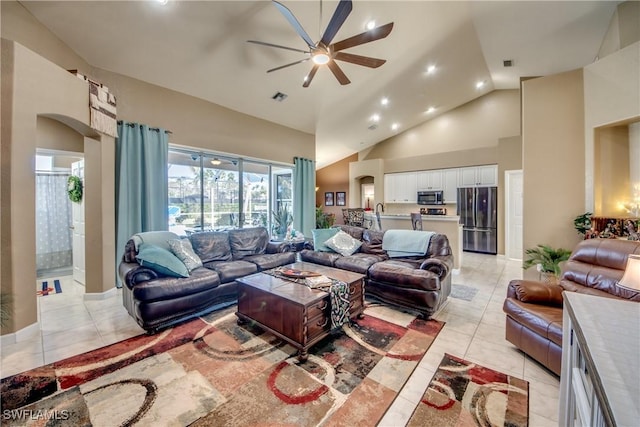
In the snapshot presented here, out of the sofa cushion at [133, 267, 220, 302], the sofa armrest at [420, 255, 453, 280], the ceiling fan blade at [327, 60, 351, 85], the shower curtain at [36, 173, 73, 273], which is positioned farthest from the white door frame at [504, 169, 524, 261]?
the shower curtain at [36, 173, 73, 273]

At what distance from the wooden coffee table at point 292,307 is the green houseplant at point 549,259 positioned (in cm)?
Result: 288

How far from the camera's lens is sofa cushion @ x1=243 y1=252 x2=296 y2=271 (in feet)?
12.4

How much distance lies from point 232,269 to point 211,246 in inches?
27.9

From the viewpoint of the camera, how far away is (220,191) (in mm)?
5137

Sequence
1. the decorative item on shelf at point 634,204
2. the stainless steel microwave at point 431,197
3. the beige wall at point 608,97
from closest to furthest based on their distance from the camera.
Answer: the beige wall at point 608,97 < the decorative item on shelf at point 634,204 < the stainless steel microwave at point 431,197

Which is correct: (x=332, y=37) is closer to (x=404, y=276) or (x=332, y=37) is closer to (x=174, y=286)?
(x=404, y=276)

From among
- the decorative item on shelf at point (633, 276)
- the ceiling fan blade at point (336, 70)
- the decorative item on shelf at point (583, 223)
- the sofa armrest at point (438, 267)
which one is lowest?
the sofa armrest at point (438, 267)

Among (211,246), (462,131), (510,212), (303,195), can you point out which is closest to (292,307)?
(211,246)

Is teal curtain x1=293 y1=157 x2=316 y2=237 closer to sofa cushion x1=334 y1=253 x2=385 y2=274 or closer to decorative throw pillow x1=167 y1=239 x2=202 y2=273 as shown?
sofa cushion x1=334 y1=253 x2=385 y2=274

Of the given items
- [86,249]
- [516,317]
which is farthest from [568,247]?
[86,249]

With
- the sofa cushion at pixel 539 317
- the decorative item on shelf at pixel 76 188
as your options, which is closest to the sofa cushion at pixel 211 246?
the decorative item on shelf at pixel 76 188

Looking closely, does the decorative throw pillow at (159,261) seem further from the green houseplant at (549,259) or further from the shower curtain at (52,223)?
the green houseplant at (549,259)

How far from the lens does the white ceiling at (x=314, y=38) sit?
302 centimetres

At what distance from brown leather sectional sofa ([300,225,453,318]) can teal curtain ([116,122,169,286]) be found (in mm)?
2596
